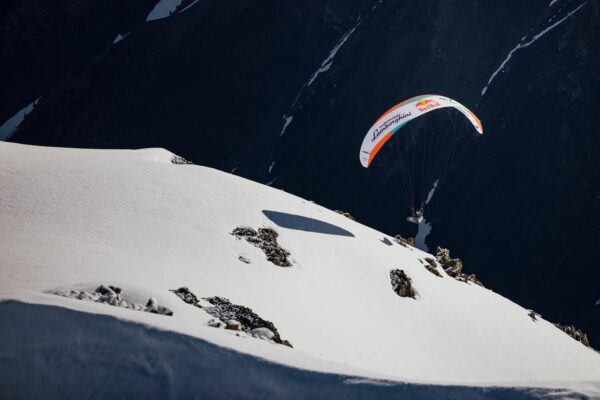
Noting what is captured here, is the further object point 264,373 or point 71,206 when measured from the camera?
point 71,206

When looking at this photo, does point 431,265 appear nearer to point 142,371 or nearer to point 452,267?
point 452,267

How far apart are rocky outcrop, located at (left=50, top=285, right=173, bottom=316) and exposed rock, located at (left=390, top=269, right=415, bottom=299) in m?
15.2

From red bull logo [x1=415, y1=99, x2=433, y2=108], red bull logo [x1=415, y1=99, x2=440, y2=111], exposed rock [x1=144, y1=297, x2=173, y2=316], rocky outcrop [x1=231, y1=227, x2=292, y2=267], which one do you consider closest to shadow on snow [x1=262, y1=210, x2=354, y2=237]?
rocky outcrop [x1=231, y1=227, x2=292, y2=267]

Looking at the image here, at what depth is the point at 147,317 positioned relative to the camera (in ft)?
28.5

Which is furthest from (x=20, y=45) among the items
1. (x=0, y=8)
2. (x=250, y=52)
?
(x=250, y=52)

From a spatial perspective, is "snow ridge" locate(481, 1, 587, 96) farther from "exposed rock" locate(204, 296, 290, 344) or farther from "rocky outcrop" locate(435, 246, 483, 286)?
"exposed rock" locate(204, 296, 290, 344)

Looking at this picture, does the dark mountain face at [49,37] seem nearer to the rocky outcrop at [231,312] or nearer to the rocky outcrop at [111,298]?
the rocky outcrop at [231,312]

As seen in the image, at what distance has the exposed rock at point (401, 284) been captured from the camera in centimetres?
2597

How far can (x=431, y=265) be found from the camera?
3322 centimetres

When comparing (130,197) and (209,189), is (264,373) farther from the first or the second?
(209,189)

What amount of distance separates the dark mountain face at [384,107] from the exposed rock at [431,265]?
27.4 meters

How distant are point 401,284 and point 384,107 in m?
48.0

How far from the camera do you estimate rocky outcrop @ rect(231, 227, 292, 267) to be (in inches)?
915

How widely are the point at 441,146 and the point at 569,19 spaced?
20.7 m
